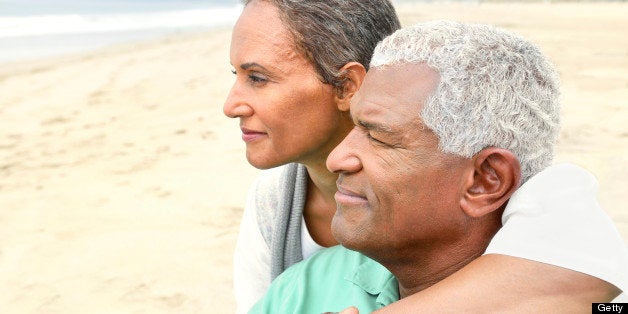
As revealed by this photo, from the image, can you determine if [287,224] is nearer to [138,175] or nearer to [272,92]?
[272,92]

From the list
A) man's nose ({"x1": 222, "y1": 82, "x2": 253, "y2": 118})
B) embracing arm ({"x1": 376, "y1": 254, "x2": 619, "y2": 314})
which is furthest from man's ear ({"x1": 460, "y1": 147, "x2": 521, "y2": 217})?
man's nose ({"x1": 222, "y1": 82, "x2": 253, "y2": 118})

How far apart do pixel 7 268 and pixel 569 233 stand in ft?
13.5

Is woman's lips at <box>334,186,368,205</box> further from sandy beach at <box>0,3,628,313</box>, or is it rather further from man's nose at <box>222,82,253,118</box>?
sandy beach at <box>0,3,628,313</box>

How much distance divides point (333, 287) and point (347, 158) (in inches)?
15.2

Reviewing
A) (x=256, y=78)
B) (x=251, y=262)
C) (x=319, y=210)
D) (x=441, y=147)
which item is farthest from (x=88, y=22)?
(x=441, y=147)

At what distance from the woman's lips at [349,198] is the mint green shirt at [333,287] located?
234mm

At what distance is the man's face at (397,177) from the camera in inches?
81.7

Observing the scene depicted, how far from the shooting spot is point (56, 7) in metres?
23.7

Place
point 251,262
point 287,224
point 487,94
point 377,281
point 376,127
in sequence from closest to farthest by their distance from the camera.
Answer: point 487,94 < point 376,127 < point 377,281 < point 287,224 < point 251,262

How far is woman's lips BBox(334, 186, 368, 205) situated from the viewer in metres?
2.16

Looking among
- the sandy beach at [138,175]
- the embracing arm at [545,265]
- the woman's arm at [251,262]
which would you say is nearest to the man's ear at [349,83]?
the woman's arm at [251,262]

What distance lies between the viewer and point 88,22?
2041 cm

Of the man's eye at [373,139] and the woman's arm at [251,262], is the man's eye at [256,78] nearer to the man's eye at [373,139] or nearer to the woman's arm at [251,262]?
the woman's arm at [251,262]

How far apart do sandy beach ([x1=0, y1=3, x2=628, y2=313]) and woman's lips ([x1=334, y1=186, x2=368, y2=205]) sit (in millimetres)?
2513
